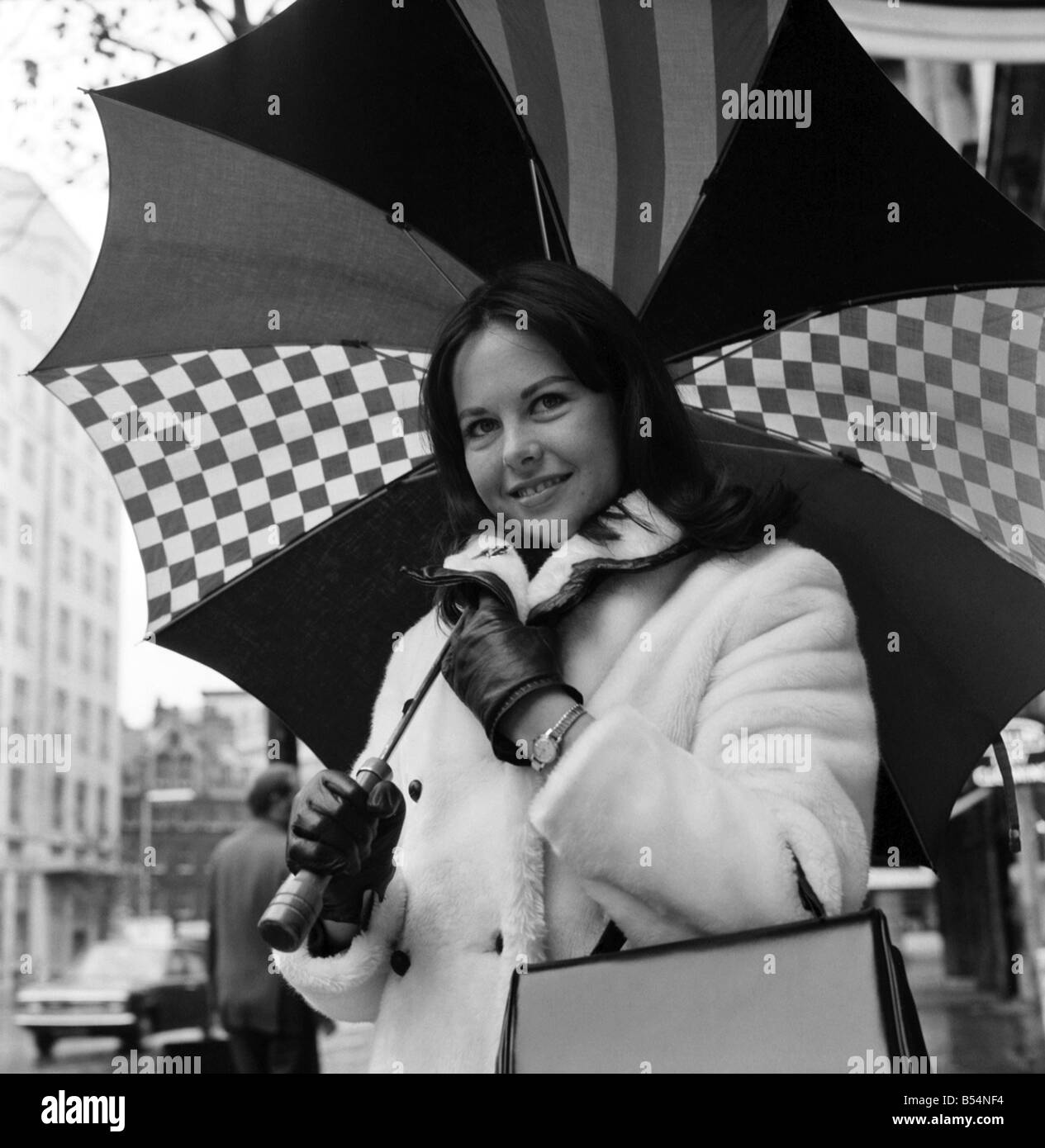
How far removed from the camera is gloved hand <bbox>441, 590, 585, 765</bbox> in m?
1.69

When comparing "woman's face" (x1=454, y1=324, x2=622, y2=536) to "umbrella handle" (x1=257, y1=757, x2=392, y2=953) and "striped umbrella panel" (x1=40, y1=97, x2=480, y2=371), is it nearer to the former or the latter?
"striped umbrella panel" (x1=40, y1=97, x2=480, y2=371)

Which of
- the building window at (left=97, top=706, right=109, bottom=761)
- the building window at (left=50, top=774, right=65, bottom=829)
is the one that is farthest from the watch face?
the building window at (left=50, top=774, right=65, bottom=829)

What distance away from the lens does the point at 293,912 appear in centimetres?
150

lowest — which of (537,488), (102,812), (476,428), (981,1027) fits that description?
(102,812)

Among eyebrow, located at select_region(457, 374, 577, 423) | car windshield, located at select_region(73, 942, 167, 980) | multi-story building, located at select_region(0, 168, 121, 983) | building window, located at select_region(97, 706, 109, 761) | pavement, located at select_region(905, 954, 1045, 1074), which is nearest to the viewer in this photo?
eyebrow, located at select_region(457, 374, 577, 423)

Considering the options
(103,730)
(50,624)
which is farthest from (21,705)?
(50,624)

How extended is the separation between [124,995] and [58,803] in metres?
21.1

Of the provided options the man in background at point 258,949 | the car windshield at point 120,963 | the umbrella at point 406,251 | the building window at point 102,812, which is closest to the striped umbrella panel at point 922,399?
the umbrella at point 406,251

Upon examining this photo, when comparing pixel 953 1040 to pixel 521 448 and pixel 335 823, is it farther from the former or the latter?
pixel 335 823

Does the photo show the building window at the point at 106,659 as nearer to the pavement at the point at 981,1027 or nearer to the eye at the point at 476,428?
the pavement at the point at 981,1027

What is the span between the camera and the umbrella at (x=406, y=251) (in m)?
2.12

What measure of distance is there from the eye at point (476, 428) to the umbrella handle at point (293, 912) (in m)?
0.65
